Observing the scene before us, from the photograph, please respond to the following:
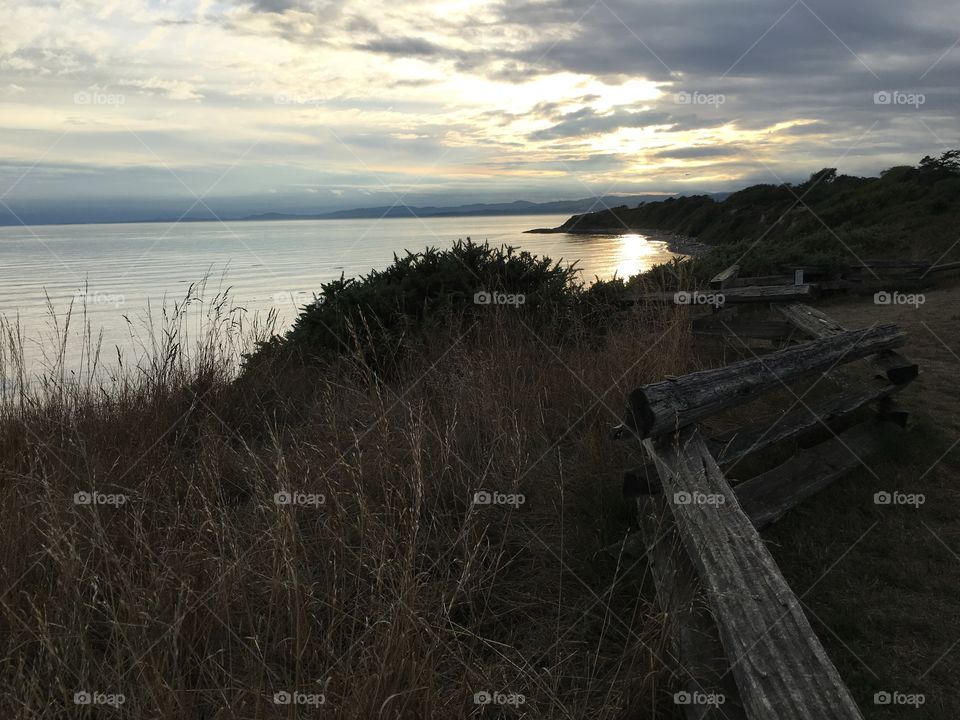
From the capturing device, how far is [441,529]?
4305 mm

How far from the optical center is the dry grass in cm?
265

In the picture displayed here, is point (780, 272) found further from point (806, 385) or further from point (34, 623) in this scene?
point (34, 623)

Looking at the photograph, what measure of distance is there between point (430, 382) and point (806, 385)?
13.7ft

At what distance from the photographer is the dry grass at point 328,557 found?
8.69 ft

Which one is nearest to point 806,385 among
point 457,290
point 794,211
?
point 457,290
